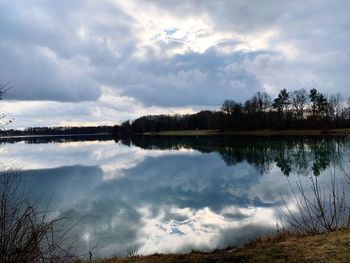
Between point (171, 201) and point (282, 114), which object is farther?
point (282, 114)

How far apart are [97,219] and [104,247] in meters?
3.26

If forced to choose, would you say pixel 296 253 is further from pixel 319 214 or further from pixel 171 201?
pixel 171 201

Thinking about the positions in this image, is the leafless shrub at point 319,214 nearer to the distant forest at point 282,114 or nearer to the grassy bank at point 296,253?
the grassy bank at point 296,253

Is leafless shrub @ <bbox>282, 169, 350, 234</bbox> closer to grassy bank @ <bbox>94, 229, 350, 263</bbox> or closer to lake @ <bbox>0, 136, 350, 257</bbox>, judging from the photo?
lake @ <bbox>0, 136, 350, 257</bbox>

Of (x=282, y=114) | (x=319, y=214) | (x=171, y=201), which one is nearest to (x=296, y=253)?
(x=319, y=214)

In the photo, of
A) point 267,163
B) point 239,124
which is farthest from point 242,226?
point 239,124

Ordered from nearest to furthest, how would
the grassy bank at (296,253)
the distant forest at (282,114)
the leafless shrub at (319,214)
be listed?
the grassy bank at (296,253), the leafless shrub at (319,214), the distant forest at (282,114)

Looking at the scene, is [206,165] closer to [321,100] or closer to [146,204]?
[146,204]

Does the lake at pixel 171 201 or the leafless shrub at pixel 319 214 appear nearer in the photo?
the leafless shrub at pixel 319 214

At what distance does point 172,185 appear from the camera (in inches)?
875

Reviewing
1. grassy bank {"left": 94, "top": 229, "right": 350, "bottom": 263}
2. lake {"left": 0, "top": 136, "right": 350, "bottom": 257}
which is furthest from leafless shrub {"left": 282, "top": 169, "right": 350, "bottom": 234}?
grassy bank {"left": 94, "top": 229, "right": 350, "bottom": 263}

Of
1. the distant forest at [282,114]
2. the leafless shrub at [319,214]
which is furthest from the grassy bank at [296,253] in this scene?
the distant forest at [282,114]

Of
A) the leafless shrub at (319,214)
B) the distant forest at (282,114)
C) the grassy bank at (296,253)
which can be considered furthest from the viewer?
A: the distant forest at (282,114)

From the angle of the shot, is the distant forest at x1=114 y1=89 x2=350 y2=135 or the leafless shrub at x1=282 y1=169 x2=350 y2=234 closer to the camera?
the leafless shrub at x1=282 y1=169 x2=350 y2=234
